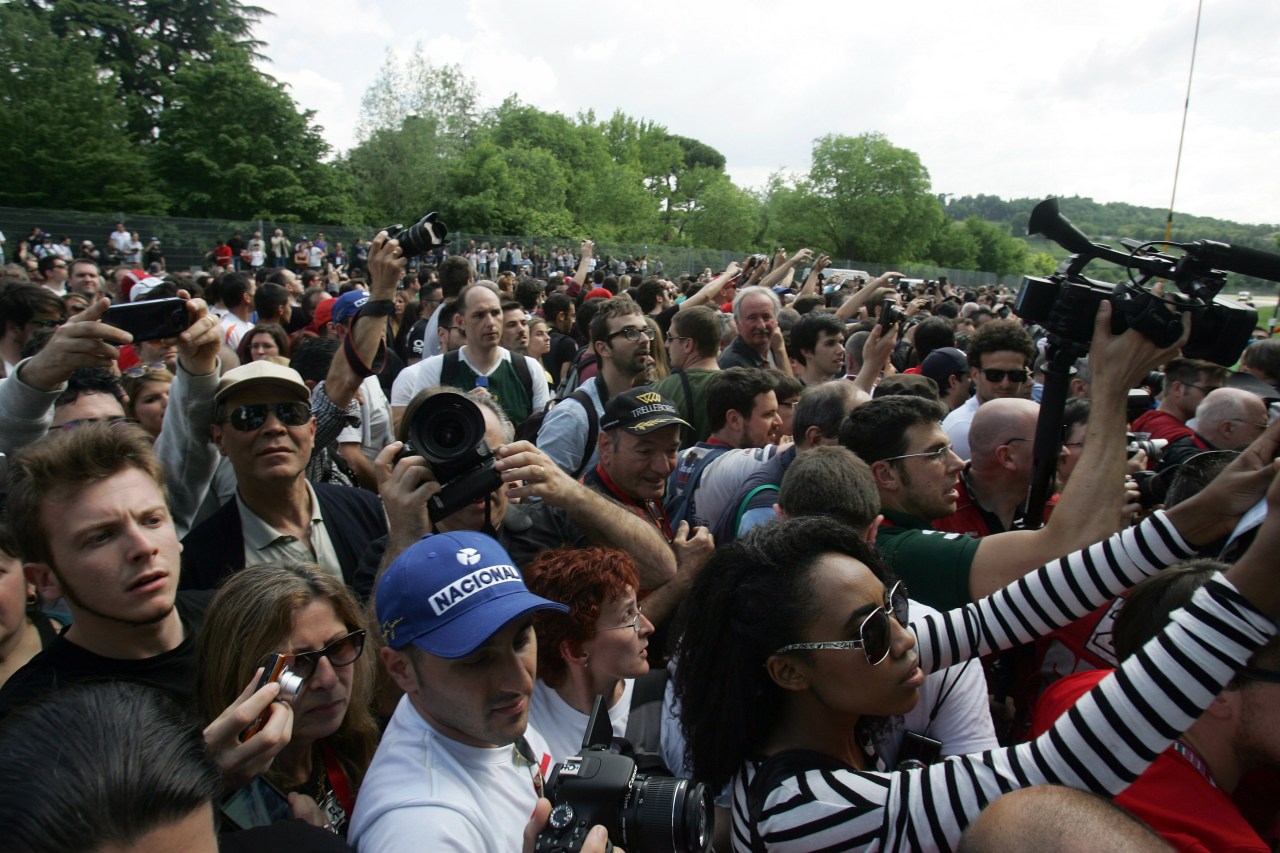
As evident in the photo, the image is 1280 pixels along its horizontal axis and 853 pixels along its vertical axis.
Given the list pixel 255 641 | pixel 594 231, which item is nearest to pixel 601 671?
pixel 255 641

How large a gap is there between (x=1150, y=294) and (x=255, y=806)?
259cm

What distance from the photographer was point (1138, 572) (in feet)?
7.12

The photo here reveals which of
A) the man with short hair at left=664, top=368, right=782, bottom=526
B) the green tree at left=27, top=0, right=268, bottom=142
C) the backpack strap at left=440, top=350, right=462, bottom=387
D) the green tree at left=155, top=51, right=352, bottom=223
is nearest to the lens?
the man with short hair at left=664, top=368, right=782, bottom=526

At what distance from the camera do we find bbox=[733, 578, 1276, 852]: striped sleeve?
156 cm

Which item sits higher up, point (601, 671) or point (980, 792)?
point (980, 792)

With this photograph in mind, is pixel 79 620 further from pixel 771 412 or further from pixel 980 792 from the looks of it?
pixel 771 412

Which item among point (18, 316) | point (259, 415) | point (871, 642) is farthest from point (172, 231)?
point (871, 642)

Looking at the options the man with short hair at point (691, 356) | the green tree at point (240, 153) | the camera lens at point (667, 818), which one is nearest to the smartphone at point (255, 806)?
the camera lens at point (667, 818)

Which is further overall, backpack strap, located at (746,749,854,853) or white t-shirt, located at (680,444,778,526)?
white t-shirt, located at (680,444,778,526)

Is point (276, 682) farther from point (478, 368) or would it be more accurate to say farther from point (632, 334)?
point (478, 368)

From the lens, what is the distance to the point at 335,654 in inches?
84.3

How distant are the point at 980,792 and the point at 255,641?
1.63m

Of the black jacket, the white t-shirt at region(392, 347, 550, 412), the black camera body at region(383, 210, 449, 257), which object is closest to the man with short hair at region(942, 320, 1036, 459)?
the white t-shirt at region(392, 347, 550, 412)

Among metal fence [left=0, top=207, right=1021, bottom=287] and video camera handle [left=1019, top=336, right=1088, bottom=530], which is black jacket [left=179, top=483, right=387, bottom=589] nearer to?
video camera handle [left=1019, top=336, right=1088, bottom=530]
